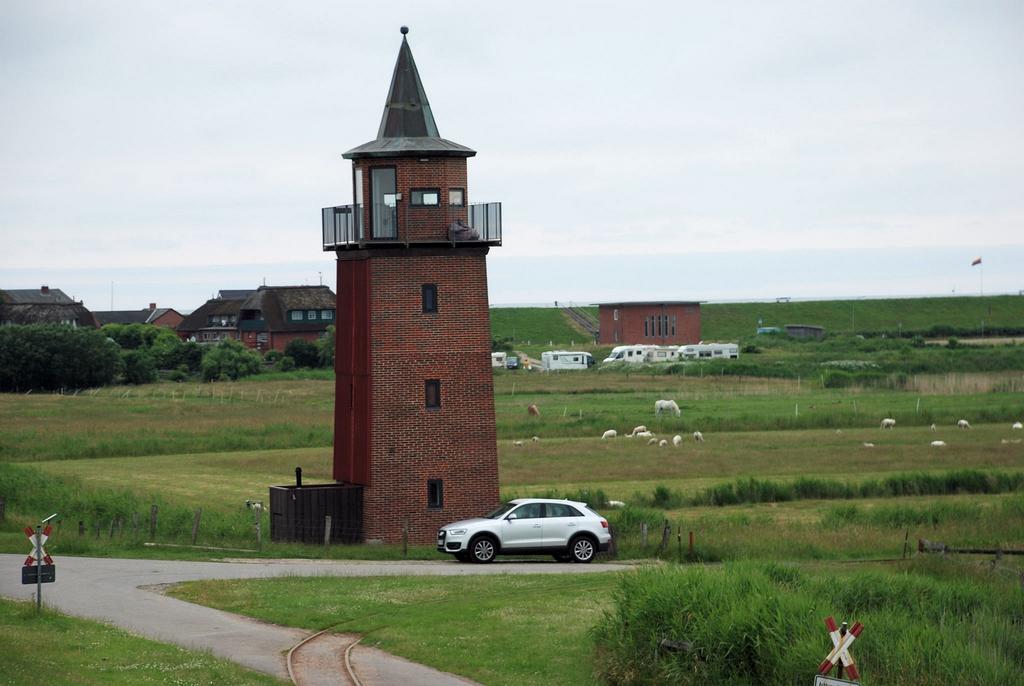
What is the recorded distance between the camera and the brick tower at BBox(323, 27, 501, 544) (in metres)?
41.6

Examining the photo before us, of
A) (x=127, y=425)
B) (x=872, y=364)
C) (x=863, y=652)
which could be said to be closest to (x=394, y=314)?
(x=863, y=652)

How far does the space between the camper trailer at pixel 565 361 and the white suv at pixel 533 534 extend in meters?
88.4

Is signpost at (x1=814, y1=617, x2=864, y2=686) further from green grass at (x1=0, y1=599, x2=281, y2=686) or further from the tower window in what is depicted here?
the tower window

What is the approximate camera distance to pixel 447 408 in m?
42.0

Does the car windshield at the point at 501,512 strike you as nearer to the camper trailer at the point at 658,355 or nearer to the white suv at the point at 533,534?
the white suv at the point at 533,534

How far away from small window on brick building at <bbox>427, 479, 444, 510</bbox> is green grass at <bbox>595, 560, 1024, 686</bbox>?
17.5 metres

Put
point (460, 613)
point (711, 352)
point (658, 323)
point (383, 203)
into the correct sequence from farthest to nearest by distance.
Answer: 1. point (658, 323)
2. point (711, 352)
3. point (383, 203)
4. point (460, 613)

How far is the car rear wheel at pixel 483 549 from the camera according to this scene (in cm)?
3631

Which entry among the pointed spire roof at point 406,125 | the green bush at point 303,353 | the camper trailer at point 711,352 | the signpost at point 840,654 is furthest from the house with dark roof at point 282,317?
the signpost at point 840,654

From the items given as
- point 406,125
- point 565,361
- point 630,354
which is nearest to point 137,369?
point 565,361

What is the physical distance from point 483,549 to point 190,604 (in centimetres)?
894

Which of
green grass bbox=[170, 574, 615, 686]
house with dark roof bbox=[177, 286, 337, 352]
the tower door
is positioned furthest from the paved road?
house with dark roof bbox=[177, 286, 337, 352]

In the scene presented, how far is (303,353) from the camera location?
129 m

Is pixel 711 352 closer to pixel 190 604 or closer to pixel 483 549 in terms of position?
pixel 483 549
